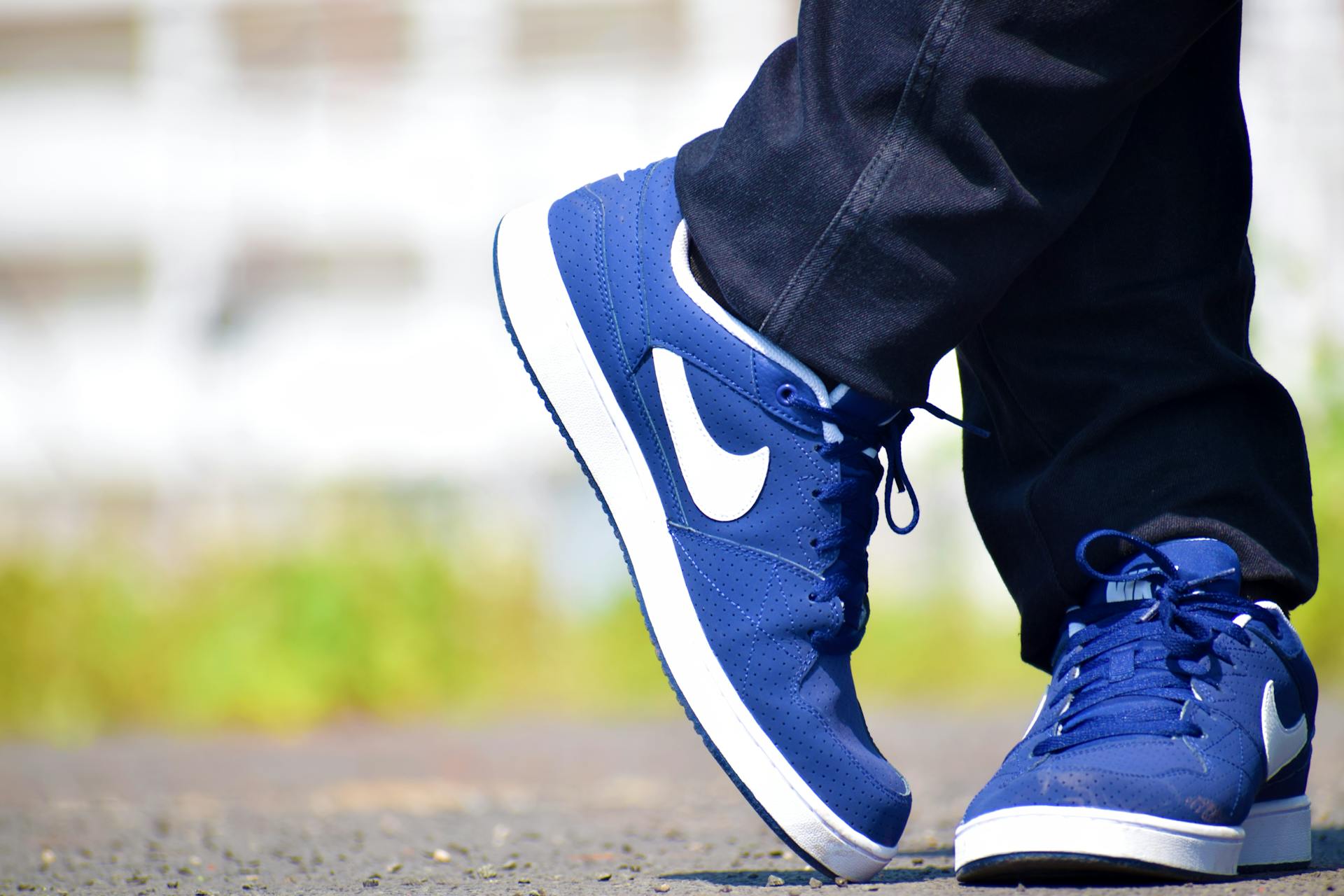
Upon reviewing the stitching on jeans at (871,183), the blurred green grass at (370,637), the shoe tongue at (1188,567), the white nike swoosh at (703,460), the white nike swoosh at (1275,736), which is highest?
the stitching on jeans at (871,183)

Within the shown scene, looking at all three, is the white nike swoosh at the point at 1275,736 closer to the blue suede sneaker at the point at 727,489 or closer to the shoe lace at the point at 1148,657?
the shoe lace at the point at 1148,657

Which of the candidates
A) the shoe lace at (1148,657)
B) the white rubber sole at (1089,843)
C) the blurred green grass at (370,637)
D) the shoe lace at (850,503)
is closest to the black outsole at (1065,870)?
the white rubber sole at (1089,843)

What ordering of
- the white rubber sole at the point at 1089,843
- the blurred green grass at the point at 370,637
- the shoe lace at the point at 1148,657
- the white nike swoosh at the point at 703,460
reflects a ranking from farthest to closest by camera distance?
the blurred green grass at the point at 370,637 → the white nike swoosh at the point at 703,460 → the shoe lace at the point at 1148,657 → the white rubber sole at the point at 1089,843

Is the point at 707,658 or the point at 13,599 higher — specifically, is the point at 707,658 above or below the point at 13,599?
above

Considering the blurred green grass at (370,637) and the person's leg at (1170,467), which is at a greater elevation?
the person's leg at (1170,467)

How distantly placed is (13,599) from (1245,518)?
3645 mm

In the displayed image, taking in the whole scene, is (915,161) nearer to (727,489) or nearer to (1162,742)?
(727,489)

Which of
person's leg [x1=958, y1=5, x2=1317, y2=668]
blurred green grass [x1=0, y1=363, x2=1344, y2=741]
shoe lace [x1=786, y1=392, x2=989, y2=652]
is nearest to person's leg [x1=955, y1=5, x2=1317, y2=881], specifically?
person's leg [x1=958, y1=5, x2=1317, y2=668]

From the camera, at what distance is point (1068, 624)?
47.0 inches

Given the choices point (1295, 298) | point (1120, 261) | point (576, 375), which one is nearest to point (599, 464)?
point (576, 375)

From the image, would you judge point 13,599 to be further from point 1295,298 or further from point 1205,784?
point 1295,298

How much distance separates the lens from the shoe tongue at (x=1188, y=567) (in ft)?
3.67

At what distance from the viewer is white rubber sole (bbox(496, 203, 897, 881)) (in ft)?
3.56

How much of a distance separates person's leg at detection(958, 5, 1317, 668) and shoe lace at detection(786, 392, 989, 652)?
107 mm
